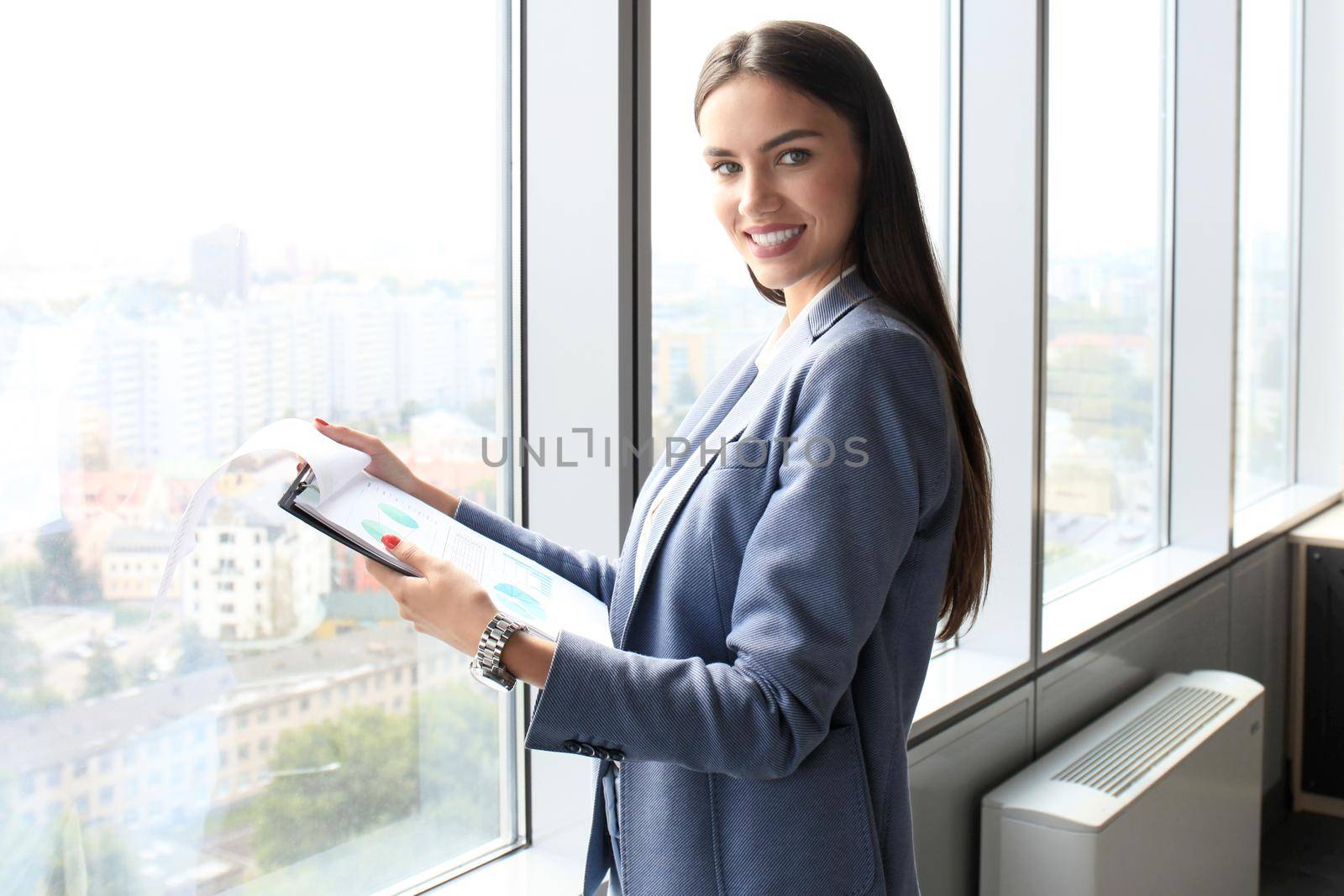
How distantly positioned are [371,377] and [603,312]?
316 mm

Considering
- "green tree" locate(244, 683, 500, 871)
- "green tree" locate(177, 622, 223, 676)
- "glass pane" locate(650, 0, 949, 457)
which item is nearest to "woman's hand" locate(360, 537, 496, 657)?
"green tree" locate(177, 622, 223, 676)

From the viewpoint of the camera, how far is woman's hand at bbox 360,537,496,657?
1.00m

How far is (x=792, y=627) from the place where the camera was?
99 cm

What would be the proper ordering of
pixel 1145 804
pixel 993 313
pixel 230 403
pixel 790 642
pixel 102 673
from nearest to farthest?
1. pixel 790 642
2. pixel 102 673
3. pixel 230 403
4. pixel 1145 804
5. pixel 993 313

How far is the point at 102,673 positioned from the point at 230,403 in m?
0.32

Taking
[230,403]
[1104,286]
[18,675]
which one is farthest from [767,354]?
[1104,286]

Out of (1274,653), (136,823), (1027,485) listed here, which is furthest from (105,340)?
(1274,653)

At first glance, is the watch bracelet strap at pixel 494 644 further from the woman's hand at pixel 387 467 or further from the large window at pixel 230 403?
the large window at pixel 230 403

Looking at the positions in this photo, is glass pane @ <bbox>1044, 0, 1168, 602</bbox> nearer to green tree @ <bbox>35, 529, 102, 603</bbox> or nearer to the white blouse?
the white blouse

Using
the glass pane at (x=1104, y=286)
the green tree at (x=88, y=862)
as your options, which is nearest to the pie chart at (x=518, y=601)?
the green tree at (x=88, y=862)

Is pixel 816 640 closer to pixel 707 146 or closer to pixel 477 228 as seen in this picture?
pixel 707 146

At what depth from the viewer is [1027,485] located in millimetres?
2555

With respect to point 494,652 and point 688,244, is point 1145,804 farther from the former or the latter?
point 494,652

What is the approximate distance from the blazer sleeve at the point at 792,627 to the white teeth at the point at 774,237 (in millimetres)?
189
